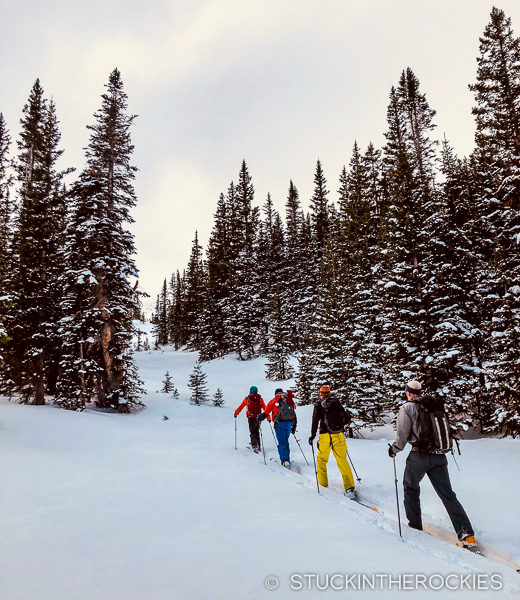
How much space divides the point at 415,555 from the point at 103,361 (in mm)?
17328

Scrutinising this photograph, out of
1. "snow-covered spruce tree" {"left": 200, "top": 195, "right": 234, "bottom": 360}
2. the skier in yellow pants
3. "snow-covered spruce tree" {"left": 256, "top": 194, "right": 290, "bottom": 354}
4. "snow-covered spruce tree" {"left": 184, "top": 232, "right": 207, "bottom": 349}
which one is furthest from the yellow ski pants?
"snow-covered spruce tree" {"left": 184, "top": 232, "right": 207, "bottom": 349}

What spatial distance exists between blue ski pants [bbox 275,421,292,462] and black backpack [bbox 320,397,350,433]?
2.55 meters

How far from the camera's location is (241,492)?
688 cm

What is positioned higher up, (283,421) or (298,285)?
(298,285)

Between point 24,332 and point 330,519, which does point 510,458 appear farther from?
point 24,332

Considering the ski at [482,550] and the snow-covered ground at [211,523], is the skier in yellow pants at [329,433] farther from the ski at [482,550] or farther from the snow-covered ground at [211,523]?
the ski at [482,550]

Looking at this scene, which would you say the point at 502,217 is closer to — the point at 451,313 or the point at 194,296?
the point at 451,313

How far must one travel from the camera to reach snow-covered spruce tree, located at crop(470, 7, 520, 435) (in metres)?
11.2

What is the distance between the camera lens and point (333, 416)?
25.3ft

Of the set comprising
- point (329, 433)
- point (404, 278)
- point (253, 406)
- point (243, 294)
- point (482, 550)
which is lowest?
point (482, 550)

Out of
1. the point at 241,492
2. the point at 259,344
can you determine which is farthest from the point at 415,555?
the point at 259,344

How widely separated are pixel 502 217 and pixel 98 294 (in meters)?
19.0

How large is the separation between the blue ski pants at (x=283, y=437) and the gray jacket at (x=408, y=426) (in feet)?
16.0

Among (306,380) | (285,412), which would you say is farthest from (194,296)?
(285,412)
